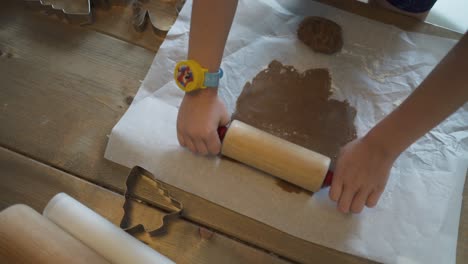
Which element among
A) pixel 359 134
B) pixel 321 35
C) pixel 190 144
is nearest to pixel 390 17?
pixel 321 35

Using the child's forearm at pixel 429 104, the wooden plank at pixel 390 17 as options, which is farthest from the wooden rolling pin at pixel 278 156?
the wooden plank at pixel 390 17

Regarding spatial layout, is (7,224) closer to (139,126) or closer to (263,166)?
(139,126)

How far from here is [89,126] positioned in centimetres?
73

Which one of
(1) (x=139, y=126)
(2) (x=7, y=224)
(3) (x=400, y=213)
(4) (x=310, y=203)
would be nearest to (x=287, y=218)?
(4) (x=310, y=203)

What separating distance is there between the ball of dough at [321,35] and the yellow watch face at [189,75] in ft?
0.85

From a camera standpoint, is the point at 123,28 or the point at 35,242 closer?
the point at 35,242

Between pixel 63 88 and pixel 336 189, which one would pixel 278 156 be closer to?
pixel 336 189

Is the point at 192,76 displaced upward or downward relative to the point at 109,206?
upward

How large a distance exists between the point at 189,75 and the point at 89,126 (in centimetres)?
21

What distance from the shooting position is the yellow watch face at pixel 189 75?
67 centimetres

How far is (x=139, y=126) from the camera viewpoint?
72cm

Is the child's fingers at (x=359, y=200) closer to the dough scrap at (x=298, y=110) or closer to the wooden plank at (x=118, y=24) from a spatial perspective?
the dough scrap at (x=298, y=110)

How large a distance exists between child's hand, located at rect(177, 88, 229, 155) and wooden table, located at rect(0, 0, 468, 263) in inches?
3.3

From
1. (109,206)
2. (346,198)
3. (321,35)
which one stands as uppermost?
(321,35)
